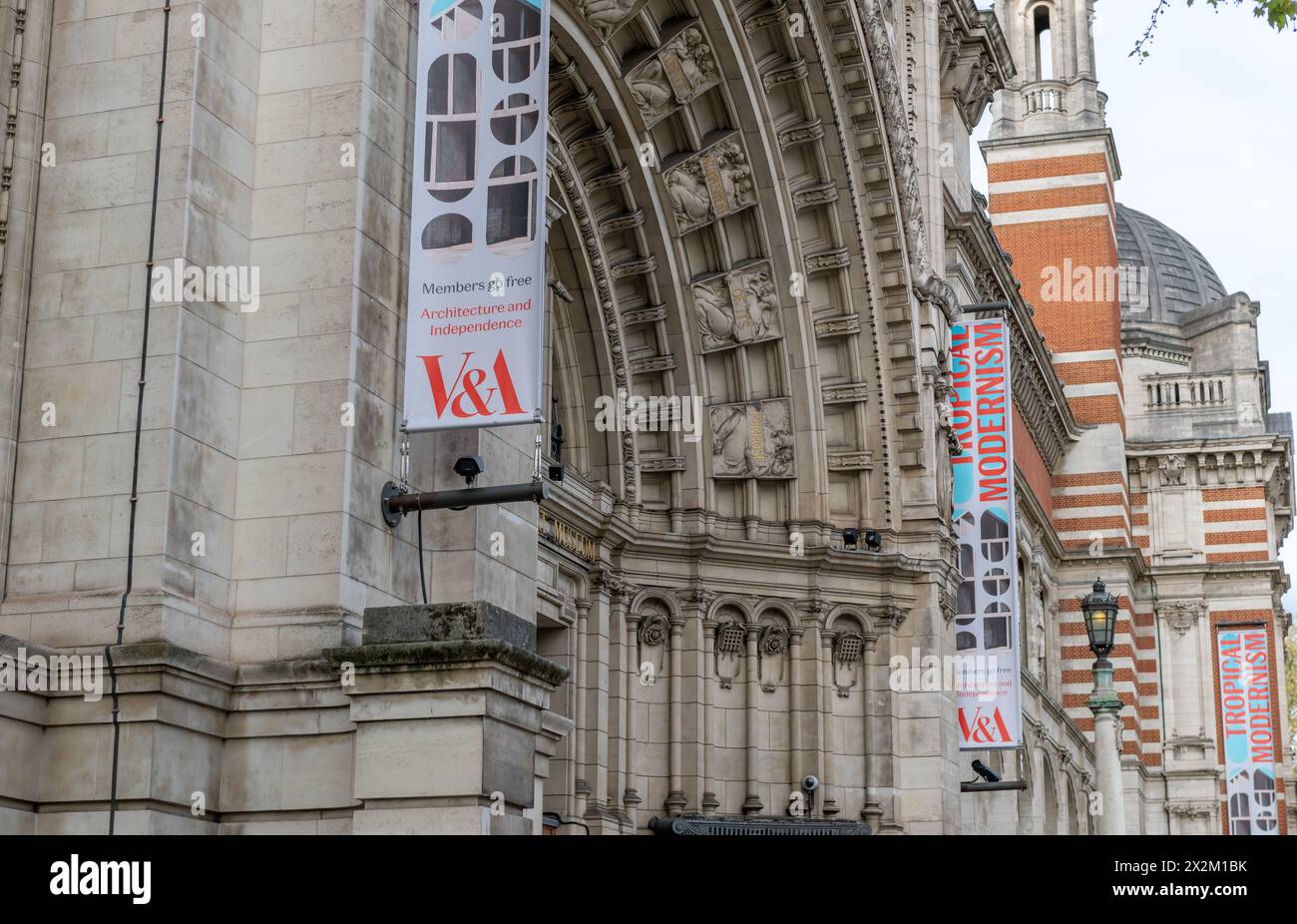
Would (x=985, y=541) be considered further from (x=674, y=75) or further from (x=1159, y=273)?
(x=1159, y=273)

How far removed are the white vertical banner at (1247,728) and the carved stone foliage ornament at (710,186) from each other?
30.9 m

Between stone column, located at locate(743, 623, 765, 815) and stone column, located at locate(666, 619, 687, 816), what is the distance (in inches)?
39.6

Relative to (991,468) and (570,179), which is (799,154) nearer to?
(570,179)

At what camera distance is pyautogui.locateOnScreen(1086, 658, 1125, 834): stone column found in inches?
869

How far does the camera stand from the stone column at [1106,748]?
22.1 meters

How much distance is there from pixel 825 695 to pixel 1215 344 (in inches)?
1563

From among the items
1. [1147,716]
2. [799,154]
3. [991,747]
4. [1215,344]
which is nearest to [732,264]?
[799,154]

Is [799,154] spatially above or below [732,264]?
above

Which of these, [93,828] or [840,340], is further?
[840,340]

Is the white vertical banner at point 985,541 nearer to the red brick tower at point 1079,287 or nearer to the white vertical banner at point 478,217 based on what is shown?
the white vertical banner at point 478,217

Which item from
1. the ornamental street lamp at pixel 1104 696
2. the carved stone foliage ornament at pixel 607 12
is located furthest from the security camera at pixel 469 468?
the ornamental street lamp at pixel 1104 696

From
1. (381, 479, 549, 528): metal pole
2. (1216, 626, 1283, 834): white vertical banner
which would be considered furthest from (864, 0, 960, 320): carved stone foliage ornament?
(1216, 626, 1283, 834): white vertical banner
